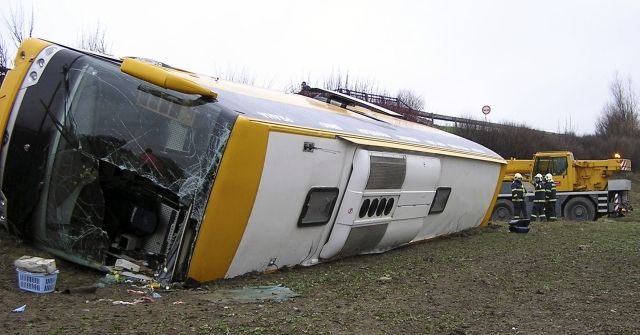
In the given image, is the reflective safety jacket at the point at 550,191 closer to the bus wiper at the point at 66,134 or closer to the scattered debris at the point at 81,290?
the bus wiper at the point at 66,134

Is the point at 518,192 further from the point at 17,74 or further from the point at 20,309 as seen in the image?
the point at 20,309

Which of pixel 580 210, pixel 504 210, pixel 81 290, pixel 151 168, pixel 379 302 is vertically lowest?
pixel 504 210

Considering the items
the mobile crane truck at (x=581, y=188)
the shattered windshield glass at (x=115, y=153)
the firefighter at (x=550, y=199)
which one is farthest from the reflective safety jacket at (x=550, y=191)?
the shattered windshield glass at (x=115, y=153)

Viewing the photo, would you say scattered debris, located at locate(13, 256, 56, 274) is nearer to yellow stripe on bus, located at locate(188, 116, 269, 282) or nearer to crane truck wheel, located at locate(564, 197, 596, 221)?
yellow stripe on bus, located at locate(188, 116, 269, 282)

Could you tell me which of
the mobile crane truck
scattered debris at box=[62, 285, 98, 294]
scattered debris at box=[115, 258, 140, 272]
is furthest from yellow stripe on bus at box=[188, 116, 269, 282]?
the mobile crane truck

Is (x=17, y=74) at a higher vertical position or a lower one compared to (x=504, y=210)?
higher

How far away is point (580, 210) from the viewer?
19469 mm

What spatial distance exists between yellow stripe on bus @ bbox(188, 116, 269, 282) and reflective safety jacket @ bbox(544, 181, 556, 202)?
14.5m

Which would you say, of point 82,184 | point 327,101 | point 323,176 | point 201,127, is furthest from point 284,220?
point 327,101

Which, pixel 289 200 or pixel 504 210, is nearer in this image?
pixel 289 200

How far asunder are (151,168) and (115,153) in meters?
0.40

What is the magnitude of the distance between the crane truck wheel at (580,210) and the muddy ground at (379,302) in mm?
12256

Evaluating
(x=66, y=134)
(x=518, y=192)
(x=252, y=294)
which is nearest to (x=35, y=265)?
(x=66, y=134)

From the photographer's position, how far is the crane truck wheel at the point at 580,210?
19267 millimetres
